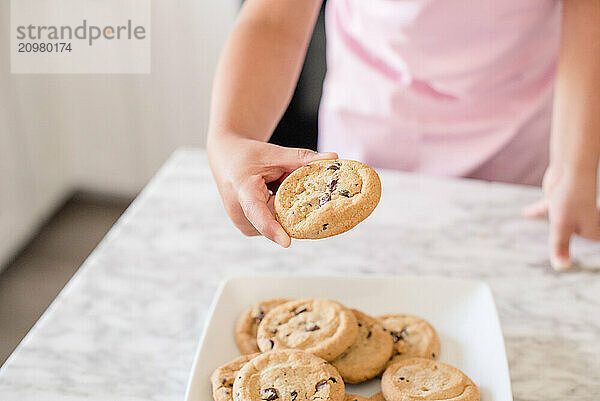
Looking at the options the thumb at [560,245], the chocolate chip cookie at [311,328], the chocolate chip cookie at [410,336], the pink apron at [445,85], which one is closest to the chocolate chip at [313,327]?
the chocolate chip cookie at [311,328]

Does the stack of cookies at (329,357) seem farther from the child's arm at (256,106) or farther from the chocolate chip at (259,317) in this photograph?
the child's arm at (256,106)

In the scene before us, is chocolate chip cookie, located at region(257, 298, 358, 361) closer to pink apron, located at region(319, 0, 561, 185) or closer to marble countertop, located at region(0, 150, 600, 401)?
marble countertop, located at region(0, 150, 600, 401)

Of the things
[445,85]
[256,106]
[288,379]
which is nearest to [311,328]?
[288,379]

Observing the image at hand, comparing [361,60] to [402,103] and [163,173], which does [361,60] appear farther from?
[163,173]

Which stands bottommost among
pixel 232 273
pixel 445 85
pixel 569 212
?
pixel 232 273

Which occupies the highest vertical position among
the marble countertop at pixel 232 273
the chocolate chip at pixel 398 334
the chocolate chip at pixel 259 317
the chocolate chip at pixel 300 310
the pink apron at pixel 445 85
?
the pink apron at pixel 445 85

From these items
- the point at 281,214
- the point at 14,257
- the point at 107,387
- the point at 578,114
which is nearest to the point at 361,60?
the point at 578,114

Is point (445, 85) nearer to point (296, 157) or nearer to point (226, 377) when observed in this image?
point (296, 157)

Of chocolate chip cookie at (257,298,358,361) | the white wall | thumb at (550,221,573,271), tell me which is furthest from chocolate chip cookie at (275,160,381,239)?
the white wall
